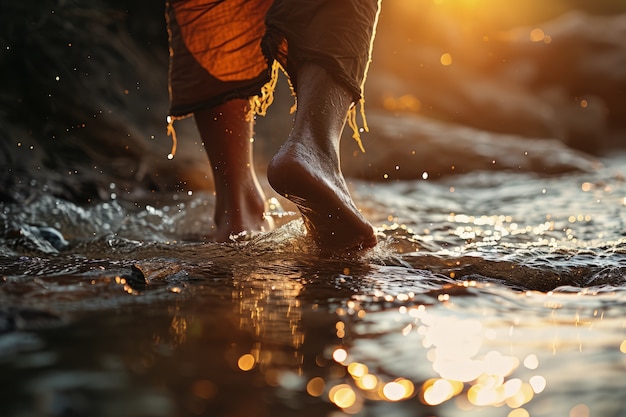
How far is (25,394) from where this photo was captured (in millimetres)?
676

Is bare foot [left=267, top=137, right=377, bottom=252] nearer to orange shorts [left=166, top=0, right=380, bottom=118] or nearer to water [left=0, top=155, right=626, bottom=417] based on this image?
water [left=0, top=155, right=626, bottom=417]

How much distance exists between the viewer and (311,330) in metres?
0.96

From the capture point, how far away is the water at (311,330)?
697 millimetres

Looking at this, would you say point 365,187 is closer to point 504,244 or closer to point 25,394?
point 504,244

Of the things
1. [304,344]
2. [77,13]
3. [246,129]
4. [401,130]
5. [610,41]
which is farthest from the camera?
[610,41]

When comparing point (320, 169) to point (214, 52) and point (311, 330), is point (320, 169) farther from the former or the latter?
point (214, 52)

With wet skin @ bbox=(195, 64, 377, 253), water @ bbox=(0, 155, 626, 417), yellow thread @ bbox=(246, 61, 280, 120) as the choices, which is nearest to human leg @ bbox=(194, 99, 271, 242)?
yellow thread @ bbox=(246, 61, 280, 120)

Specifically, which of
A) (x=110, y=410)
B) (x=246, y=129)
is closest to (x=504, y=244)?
(x=246, y=129)

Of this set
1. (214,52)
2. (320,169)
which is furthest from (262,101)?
(320,169)

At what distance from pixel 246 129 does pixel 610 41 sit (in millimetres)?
8469

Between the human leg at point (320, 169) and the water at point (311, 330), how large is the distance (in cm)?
7

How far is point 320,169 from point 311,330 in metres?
0.65

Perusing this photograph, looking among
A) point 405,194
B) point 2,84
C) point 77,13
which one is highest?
point 77,13

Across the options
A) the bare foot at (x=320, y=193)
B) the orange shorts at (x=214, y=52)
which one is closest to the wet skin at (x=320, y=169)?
the bare foot at (x=320, y=193)
